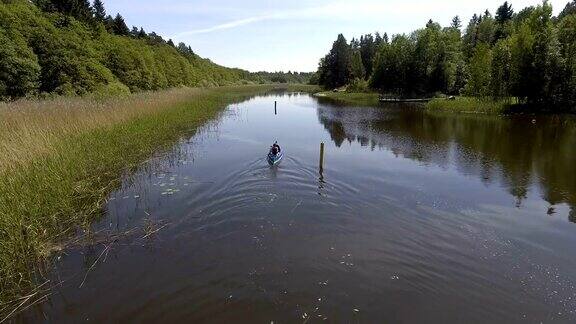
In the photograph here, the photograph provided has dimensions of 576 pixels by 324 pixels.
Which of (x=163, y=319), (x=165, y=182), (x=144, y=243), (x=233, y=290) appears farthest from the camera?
(x=165, y=182)

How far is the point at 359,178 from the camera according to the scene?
53.4 feet

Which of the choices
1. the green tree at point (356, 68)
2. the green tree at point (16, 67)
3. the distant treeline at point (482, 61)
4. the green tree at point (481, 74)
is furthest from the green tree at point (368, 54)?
the green tree at point (16, 67)

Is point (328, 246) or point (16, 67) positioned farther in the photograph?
point (16, 67)

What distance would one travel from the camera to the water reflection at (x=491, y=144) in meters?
16.5

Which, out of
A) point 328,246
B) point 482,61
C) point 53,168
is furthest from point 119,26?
point 328,246

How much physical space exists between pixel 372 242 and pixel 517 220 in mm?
5297

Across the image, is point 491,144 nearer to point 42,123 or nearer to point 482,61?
point 42,123

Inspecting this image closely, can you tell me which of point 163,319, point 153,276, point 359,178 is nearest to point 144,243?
point 153,276

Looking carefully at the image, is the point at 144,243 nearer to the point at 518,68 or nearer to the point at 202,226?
the point at 202,226

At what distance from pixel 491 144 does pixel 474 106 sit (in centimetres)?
2224

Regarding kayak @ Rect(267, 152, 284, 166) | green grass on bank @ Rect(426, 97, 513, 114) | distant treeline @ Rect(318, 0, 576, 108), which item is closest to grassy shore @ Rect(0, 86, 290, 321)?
kayak @ Rect(267, 152, 284, 166)

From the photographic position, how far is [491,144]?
24.9 metres

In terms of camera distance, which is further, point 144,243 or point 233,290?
point 144,243

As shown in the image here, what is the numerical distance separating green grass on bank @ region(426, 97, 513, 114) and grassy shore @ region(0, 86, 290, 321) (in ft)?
120
